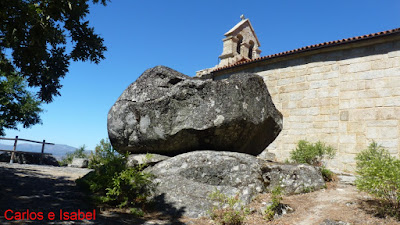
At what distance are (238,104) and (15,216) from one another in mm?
4119

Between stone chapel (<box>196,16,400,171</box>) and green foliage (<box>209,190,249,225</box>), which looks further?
stone chapel (<box>196,16,400,171</box>)

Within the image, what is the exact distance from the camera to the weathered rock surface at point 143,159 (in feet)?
17.7

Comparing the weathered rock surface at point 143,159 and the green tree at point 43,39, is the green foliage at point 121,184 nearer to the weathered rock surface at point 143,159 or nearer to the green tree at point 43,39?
the weathered rock surface at point 143,159

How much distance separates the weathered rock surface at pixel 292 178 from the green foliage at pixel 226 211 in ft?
3.33

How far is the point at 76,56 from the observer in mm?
6625

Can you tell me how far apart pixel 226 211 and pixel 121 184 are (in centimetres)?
195

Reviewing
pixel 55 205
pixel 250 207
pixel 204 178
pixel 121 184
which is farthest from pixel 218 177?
pixel 55 205

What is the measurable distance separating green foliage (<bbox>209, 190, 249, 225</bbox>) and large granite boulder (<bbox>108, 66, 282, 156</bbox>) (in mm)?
1336

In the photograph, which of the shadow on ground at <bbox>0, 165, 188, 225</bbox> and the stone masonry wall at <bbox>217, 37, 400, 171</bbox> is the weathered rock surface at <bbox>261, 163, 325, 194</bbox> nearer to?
the shadow on ground at <bbox>0, 165, 188, 225</bbox>

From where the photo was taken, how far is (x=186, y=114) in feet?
17.8

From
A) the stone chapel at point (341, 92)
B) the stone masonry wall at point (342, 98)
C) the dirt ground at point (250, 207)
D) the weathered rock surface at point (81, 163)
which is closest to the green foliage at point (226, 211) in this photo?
the dirt ground at point (250, 207)

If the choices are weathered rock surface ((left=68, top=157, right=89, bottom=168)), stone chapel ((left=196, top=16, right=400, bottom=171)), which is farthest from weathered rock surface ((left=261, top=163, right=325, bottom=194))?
weathered rock surface ((left=68, top=157, right=89, bottom=168))

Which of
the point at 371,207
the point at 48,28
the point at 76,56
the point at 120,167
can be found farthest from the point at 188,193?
the point at 76,56

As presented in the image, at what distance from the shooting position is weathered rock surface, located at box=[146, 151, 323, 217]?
4656 mm
